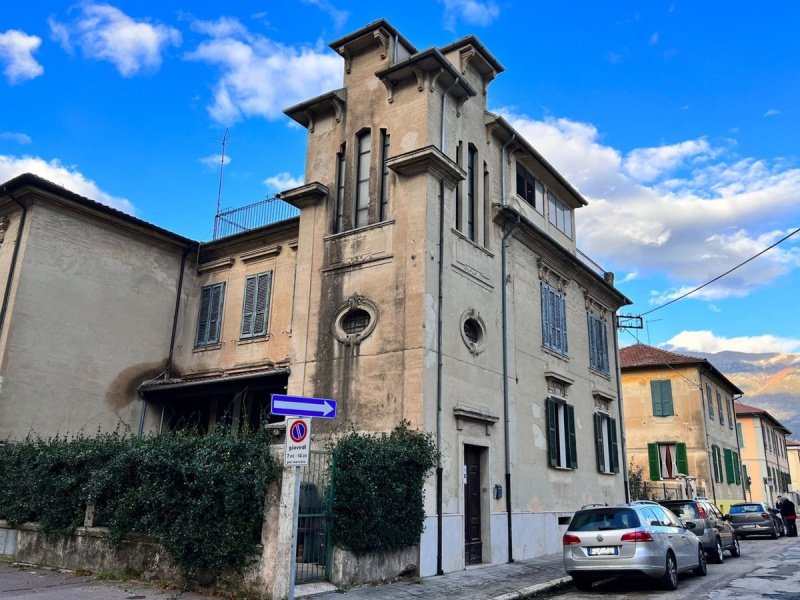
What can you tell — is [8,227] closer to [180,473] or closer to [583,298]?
[180,473]

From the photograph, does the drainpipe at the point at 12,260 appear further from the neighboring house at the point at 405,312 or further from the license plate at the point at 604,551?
the license plate at the point at 604,551

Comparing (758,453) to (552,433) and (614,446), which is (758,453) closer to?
(614,446)

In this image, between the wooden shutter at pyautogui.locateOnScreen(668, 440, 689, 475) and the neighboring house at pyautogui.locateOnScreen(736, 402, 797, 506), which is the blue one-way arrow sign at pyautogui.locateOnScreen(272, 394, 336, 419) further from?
the neighboring house at pyautogui.locateOnScreen(736, 402, 797, 506)

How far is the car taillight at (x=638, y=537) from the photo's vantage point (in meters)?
10.8

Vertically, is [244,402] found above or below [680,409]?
below

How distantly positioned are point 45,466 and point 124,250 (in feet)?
25.9

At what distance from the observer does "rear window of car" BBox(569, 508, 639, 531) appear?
11.2 metres

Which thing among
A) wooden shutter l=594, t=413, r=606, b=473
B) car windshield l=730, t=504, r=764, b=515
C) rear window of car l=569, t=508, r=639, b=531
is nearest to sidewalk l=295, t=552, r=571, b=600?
rear window of car l=569, t=508, r=639, b=531

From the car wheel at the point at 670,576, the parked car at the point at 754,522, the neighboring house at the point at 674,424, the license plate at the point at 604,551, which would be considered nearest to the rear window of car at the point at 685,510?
the car wheel at the point at 670,576

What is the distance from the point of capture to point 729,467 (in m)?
36.2

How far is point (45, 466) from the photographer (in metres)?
12.8

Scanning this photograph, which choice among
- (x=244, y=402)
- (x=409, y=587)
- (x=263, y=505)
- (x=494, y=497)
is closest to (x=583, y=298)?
(x=494, y=497)

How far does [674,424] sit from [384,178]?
24.3 meters

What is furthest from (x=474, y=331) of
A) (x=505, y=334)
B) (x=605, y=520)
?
(x=605, y=520)
